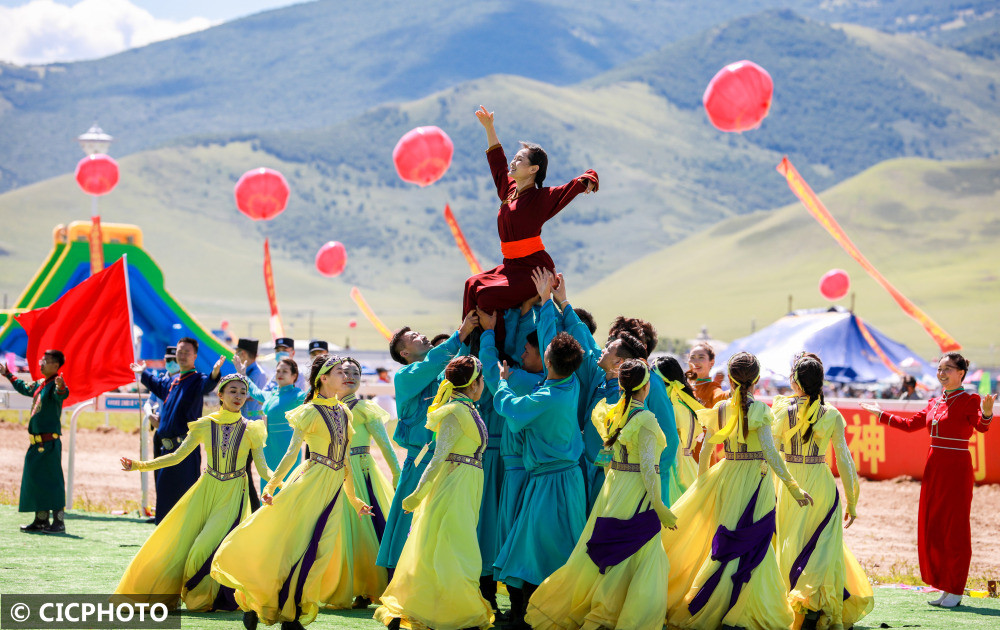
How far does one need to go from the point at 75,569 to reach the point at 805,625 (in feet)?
14.9

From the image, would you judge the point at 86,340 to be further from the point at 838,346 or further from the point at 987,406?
the point at 838,346

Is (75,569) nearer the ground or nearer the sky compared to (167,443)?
nearer the ground

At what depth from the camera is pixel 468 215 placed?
536ft

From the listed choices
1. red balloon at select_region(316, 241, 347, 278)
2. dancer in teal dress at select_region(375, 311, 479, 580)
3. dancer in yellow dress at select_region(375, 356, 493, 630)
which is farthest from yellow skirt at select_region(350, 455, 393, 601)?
red balloon at select_region(316, 241, 347, 278)

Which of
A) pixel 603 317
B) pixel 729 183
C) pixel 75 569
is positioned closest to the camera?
pixel 75 569

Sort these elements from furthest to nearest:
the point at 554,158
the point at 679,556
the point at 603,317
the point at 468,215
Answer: the point at 554,158 < the point at 468,215 < the point at 603,317 < the point at 679,556

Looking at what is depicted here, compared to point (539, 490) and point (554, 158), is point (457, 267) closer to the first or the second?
point (554, 158)

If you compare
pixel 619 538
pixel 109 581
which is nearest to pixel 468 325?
pixel 619 538

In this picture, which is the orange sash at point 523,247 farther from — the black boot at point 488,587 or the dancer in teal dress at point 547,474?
the black boot at point 488,587

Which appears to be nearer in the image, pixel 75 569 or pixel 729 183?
pixel 75 569

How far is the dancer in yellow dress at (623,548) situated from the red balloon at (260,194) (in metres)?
17.7

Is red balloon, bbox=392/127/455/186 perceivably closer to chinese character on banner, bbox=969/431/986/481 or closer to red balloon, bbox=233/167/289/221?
red balloon, bbox=233/167/289/221

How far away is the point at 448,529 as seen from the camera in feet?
19.0

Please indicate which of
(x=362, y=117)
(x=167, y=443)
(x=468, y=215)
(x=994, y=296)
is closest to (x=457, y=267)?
(x=468, y=215)
